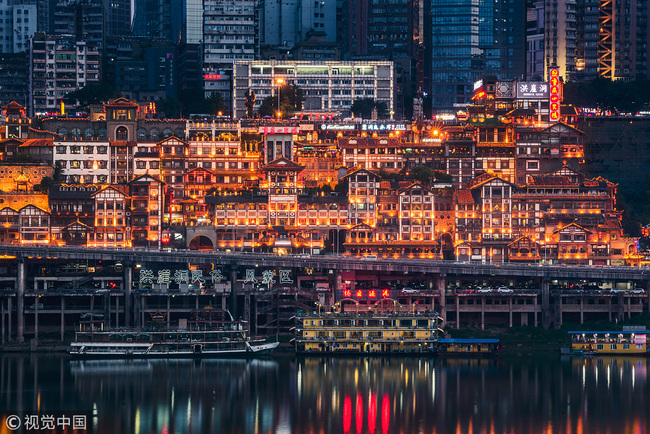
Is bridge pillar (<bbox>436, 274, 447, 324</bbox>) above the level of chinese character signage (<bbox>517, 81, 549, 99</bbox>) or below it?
below

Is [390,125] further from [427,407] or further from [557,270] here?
[427,407]

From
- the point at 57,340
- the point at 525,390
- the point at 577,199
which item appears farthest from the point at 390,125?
the point at 525,390

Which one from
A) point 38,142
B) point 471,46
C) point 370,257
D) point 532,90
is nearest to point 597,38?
point 471,46

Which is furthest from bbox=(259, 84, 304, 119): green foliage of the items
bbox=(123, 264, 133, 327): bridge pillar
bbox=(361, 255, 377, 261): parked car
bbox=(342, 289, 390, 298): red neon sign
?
bbox=(123, 264, 133, 327): bridge pillar

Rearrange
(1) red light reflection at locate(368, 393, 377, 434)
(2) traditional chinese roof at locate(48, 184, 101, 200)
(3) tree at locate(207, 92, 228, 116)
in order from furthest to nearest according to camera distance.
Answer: (3) tree at locate(207, 92, 228, 116) → (2) traditional chinese roof at locate(48, 184, 101, 200) → (1) red light reflection at locate(368, 393, 377, 434)

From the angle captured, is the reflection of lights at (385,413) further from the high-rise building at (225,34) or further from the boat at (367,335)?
the high-rise building at (225,34)

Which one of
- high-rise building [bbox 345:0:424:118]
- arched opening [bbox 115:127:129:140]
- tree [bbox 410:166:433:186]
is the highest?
high-rise building [bbox 345:0:424:118]

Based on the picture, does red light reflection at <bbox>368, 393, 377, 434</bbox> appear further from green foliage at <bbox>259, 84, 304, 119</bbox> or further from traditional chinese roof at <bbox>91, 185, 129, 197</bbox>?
green foliage at <bbox>259, 84, 304, 119</bbox>
